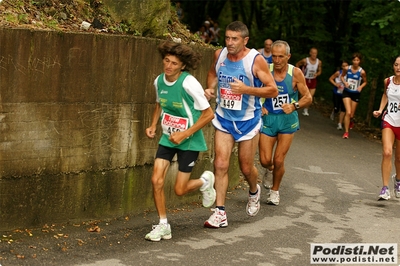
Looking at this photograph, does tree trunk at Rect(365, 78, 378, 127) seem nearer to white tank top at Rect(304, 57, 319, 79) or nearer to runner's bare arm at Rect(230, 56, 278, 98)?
white tank top at Rect(304, 57, 319, 79)

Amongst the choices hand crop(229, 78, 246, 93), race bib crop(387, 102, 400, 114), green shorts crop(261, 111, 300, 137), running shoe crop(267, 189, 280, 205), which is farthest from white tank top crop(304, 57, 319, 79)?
hand crop(229, 78, 246, 93)

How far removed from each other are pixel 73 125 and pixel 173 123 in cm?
102

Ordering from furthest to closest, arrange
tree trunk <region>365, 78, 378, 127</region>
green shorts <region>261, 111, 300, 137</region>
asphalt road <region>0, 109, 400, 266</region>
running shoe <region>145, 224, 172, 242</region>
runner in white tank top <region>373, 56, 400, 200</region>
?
1. tree trunk <region>365, 78, 378, 127</region>
2. runner in white tank top <region>373, 56, 400, 200</region>
3. green shorts <region>261, 111, 300, 137</region>
4. running shoe <region>145, 224, 172, 242</region>
5. asphalt road <region>0, 109, 400, 266</region>

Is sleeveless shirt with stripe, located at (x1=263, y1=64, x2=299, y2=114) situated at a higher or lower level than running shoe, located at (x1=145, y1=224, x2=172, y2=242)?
higher

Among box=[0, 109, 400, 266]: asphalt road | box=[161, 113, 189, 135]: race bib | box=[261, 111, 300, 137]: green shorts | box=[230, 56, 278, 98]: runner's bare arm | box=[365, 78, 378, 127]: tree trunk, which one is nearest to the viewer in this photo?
box=[0, 109, 400, 266]: asphalt road

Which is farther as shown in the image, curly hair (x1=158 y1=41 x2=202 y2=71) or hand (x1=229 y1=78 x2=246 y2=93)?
hand (x1=229 y1=78 x2=246 y2=93)

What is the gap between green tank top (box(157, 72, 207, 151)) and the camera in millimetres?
8094

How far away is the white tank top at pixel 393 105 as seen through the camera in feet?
37.7

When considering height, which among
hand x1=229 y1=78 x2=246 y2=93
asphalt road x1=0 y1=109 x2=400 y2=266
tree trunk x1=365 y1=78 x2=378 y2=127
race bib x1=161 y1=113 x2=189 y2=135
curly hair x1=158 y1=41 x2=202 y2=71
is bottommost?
asphalt road x1=0 y1=109 x2=400 y2=266

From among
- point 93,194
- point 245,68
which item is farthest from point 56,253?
point 245,68

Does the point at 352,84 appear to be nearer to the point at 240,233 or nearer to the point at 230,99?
the point at 230,99

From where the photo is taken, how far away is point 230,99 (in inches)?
356

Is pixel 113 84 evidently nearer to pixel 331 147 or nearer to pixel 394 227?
pixel 394 227

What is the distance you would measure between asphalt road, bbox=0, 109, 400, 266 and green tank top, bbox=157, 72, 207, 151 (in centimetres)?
96
